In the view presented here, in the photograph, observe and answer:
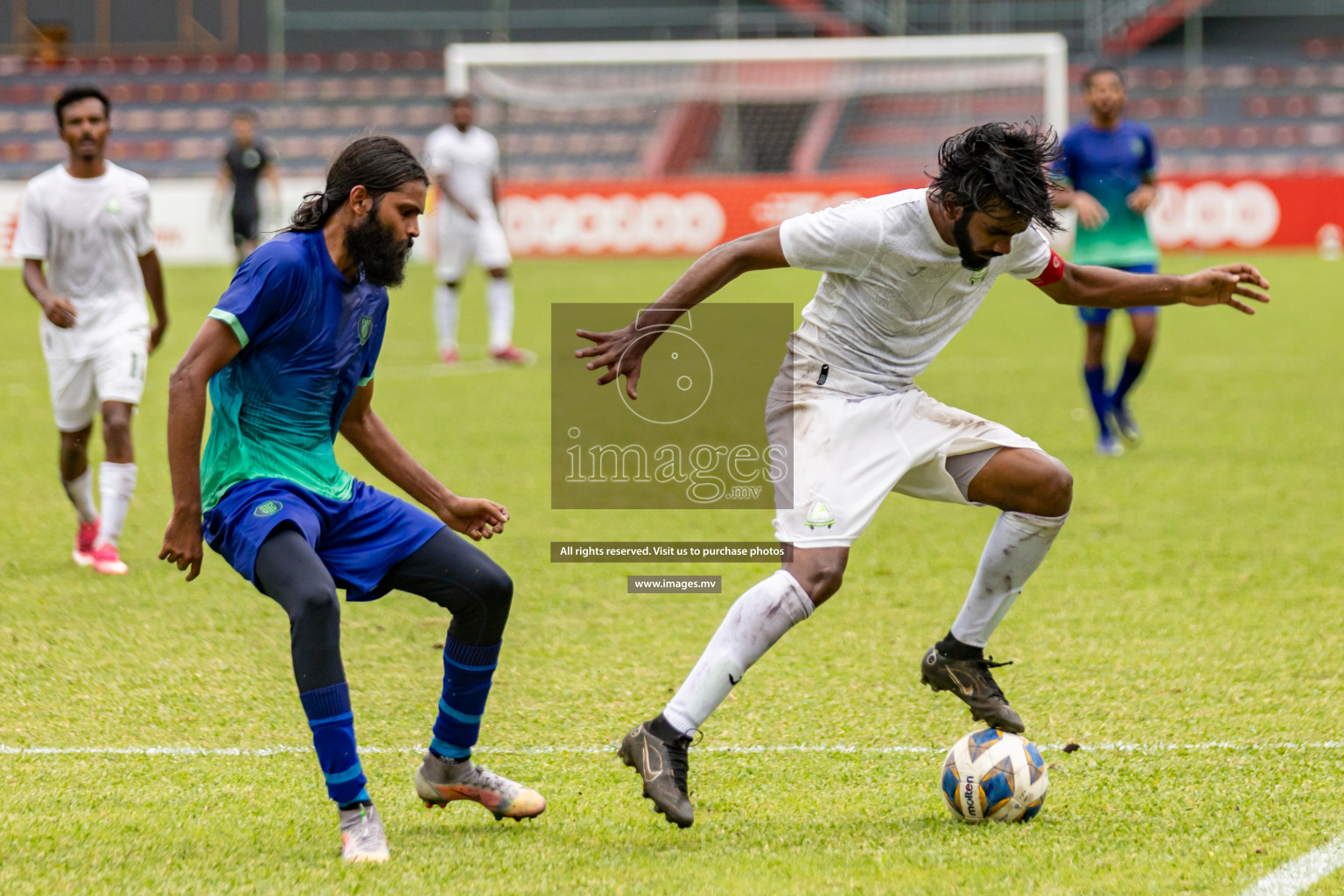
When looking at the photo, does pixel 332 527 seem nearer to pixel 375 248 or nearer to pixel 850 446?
pixel 375 248

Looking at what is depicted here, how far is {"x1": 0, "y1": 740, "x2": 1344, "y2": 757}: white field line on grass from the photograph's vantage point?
14.7 ft

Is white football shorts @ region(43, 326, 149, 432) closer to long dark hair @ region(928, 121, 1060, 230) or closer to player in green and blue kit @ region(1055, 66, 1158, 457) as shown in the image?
long dark hair @ region(928, 121, 1060, 230)

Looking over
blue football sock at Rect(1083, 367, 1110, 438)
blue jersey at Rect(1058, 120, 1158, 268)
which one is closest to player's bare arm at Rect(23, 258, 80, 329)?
blue jersey at Rect(1058, 120, 1158, 268)

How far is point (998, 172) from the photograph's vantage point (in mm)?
4000

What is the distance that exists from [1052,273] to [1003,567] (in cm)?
86

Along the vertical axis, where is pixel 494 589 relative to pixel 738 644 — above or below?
above

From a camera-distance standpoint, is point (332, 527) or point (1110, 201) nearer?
point (332, 527)

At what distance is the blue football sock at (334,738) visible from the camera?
11.7 ft

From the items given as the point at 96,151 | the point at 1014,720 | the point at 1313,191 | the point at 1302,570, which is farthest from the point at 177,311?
the point at 1313,191

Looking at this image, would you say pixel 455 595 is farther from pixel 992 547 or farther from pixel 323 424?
Answer: pixel 992 547

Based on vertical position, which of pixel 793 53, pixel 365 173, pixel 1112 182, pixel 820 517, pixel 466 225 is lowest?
pixel 820 517

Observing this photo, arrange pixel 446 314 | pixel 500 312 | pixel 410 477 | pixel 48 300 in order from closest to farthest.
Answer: pixel 410 477
pixel 48 300
pixel 500 312
pixel 446 314

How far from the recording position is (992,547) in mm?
4586
